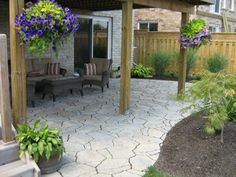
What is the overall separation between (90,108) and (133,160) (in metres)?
2.90

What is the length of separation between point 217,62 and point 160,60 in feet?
7.57

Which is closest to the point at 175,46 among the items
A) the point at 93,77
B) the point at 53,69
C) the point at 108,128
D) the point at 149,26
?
the point at 149,26

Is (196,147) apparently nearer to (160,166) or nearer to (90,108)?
(160,166)

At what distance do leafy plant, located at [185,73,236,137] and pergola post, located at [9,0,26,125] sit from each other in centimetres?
257

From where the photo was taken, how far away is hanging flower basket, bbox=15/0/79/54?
334cm

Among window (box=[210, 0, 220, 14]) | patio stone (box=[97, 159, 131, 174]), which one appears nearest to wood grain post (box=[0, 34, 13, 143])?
patio stone (box=[97, 159, 131, 174])

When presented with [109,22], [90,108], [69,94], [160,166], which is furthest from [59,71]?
[160,166]

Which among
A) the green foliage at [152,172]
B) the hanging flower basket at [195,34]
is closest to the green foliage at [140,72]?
the hanging flower basket at [195,34]

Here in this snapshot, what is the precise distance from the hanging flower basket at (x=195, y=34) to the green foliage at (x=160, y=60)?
5.16 m

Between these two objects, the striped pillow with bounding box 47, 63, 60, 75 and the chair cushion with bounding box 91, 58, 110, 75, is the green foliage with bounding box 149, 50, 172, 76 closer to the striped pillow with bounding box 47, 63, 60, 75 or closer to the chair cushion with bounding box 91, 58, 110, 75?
the chair cushion with bounding box 91, 58, 110, 75

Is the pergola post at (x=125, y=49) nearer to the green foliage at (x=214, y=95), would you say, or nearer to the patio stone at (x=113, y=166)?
A: the green foliage at (x=214, y=95)

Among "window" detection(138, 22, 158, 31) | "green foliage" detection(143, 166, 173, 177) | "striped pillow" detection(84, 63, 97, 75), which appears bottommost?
"green foliage" detection(143, 166, 173, 177)

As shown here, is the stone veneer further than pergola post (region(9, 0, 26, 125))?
Yes

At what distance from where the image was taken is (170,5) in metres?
7.29
